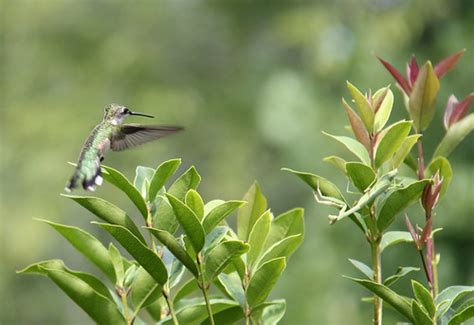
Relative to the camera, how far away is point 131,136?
1914 millimetres

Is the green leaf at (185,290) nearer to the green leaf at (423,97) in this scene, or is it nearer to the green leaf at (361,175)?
the green leaf at (361,175)

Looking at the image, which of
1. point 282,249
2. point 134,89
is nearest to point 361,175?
point 282,249

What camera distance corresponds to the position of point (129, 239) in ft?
3.60

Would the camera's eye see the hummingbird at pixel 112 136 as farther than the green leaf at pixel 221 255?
Yes

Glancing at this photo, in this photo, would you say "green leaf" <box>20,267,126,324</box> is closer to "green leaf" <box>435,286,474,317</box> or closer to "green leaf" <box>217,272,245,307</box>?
"green leaf" <box>217,272,245,307</box>

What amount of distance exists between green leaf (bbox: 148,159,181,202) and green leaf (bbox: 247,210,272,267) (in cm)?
14

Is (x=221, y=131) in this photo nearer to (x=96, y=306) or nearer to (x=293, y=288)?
(x=293, y=288)

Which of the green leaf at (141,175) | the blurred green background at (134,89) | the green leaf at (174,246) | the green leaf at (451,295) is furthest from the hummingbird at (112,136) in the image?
the blurred green background at (134,89)

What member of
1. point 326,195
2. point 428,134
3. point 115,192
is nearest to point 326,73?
point 428,134

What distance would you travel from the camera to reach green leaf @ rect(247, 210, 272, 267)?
4.06 ft

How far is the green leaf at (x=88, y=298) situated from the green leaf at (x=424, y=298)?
0.40 m

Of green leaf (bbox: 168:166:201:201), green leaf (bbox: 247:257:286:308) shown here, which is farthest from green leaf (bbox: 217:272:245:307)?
green leaf (bbox: 168:166:201:201)

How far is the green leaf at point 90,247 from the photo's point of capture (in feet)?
4.17

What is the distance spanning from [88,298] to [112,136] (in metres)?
0.74
